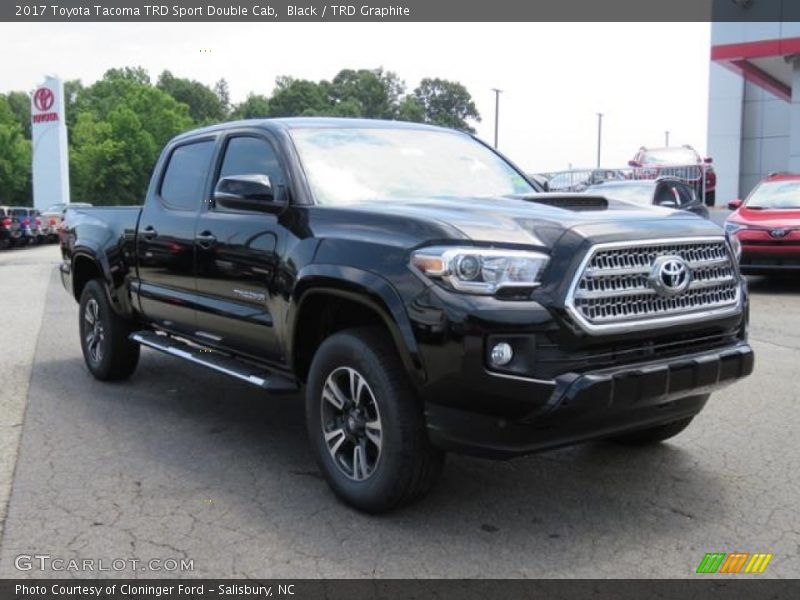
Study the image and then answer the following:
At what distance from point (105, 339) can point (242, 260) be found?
2.49 metres

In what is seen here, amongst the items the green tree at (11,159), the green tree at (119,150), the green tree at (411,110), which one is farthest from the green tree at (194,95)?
the green tree at (11,159)

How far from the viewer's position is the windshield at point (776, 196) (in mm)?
12227

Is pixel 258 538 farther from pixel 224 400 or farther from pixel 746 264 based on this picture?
pixel 746 264

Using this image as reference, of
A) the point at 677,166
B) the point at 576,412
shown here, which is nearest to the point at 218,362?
the point at 576,412

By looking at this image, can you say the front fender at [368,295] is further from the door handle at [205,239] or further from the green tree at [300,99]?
the green tree at [300,99]

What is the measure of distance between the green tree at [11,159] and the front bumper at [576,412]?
72.1 m

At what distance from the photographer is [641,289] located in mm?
3555

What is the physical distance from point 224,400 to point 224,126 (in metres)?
2.05

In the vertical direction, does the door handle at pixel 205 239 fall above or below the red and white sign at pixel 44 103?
below

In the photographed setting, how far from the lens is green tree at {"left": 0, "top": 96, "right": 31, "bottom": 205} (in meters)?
67.5

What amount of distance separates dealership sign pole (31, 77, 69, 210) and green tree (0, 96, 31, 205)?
990 inches

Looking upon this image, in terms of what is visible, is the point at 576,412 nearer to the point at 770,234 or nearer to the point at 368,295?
the point at 368,295
